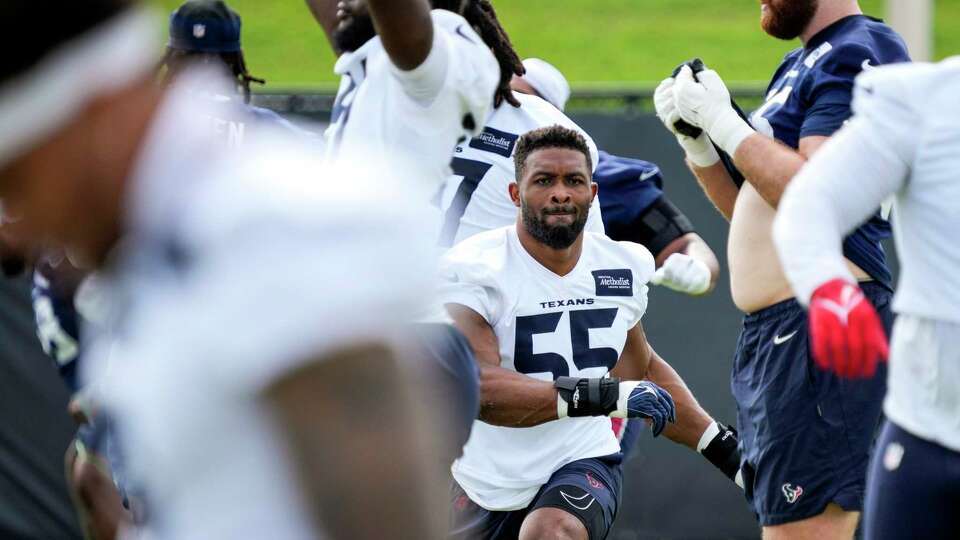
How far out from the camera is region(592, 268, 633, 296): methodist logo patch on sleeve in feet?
15.2

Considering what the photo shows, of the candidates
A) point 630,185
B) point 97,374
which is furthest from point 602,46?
point 97,374

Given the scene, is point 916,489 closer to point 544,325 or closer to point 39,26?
point 544,325

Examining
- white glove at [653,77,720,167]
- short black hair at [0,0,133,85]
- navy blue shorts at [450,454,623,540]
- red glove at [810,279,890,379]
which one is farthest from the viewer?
navy blue shorts at [450,454,623,540]

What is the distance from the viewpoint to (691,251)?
5.10 meters

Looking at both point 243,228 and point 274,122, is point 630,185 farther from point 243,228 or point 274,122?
point 243,228

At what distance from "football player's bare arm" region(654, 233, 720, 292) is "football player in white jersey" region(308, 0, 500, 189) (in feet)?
7.99

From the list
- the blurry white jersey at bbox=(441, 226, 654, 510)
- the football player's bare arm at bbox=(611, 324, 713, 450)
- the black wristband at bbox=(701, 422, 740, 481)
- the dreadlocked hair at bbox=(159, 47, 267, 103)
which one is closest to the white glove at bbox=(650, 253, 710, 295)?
the blurry white jersey at bbox=(441, 226, 654, 510)

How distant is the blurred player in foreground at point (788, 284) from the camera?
3668mm

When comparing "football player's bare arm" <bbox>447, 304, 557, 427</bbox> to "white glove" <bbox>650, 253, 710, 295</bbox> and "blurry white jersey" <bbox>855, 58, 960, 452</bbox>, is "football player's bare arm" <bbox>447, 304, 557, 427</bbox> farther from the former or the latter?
"blurry white jersey" <bbox>855, 58, 960, 452</bbox>

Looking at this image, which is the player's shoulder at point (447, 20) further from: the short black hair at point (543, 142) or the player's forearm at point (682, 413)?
the player's forearm at point (682, 413)

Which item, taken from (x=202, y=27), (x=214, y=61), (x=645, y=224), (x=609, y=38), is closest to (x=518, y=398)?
(x=645, y=224)

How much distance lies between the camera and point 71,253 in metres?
1.14

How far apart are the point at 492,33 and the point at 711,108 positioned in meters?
0.64

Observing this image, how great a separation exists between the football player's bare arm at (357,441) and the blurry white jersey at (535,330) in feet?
10.9
